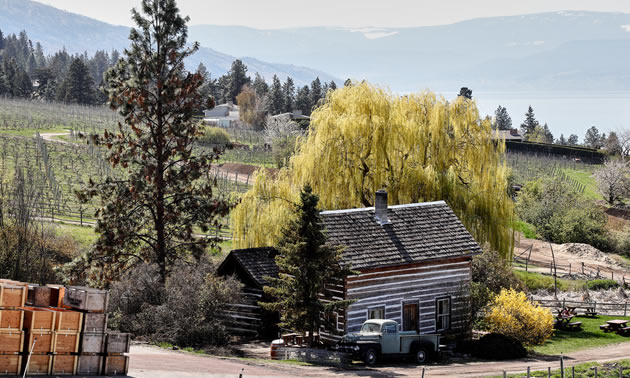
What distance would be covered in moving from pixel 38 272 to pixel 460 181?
74.9ft

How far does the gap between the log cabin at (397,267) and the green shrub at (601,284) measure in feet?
72.6

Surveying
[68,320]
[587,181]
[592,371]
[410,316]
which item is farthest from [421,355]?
[587,181]

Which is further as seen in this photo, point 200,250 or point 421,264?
point 200,250

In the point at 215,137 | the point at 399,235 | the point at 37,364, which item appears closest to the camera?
the point at 37,364

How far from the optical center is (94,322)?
21172 mm

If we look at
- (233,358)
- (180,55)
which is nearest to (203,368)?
(233,358)

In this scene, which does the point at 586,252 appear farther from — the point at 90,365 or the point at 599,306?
the point at 90,365

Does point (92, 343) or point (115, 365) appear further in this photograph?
point (115, 365)

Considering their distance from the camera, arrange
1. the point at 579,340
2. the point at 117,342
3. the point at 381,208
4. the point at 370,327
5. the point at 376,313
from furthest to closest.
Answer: the point at 579,340 → the point at 381,208 → the point at 376,313 → the point at 370,327 → the point at 117,342

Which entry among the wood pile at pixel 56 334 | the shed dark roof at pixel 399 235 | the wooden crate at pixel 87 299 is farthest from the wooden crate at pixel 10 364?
the shed dark roof at pixel 399 235

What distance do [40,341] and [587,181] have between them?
9858cm

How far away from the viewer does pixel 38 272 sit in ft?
118

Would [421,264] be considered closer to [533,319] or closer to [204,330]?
[533,319]

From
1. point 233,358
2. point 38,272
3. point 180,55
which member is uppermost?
point 180,55
